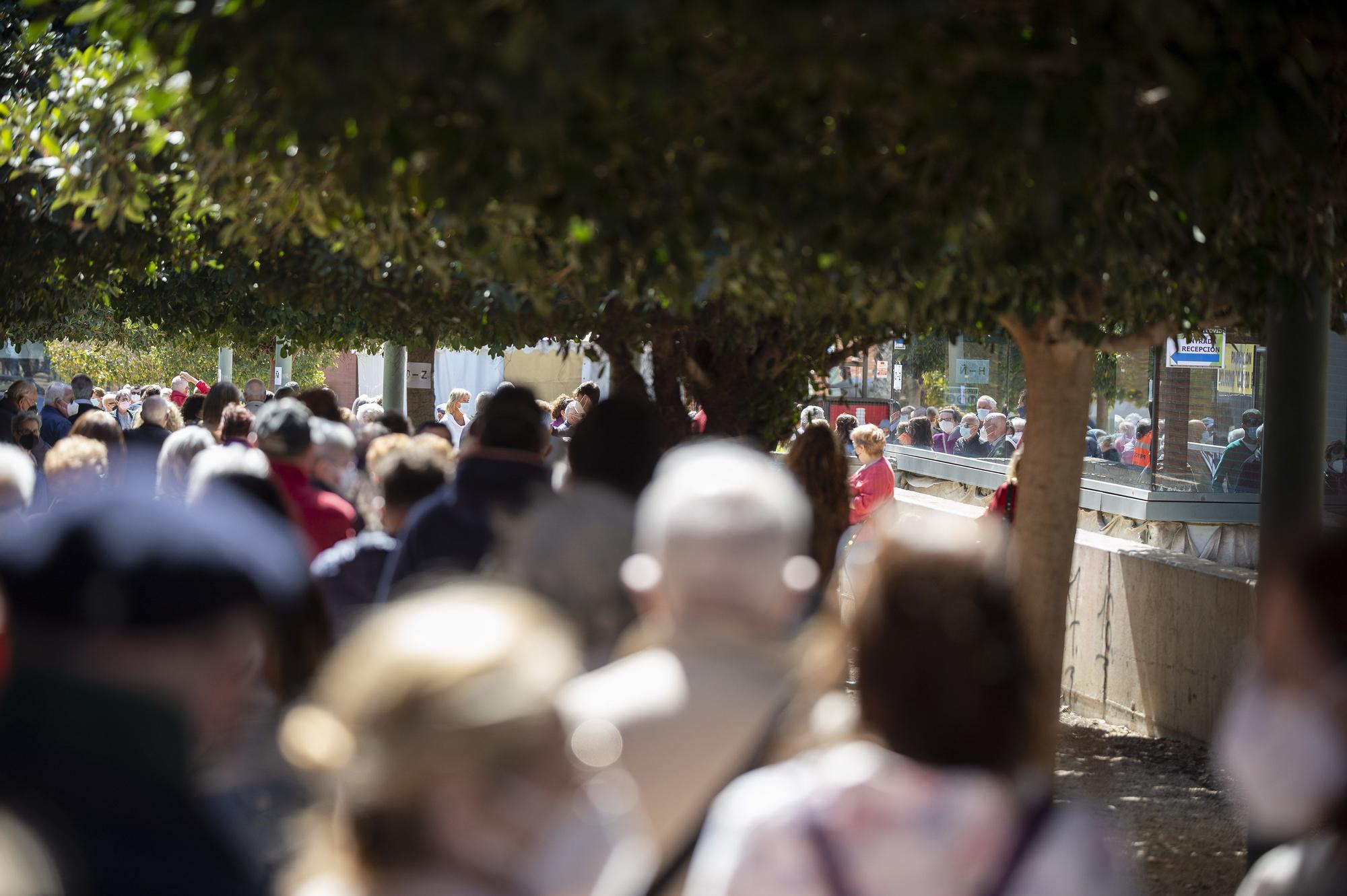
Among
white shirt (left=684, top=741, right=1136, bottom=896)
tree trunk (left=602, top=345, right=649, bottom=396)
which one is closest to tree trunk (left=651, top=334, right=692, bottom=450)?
tree trunk (left=602, top=345, right=649, bottom=396)

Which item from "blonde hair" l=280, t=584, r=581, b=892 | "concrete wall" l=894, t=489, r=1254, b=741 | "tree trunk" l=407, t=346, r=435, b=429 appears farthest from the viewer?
"tree trunk" l=407, t=346, r=435, b=429

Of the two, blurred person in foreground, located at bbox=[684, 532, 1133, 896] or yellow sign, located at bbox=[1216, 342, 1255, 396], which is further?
yellow sign, located at bbox=[1216, 342, 1255, 396]

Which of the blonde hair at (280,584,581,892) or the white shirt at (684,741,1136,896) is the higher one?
the blonde hair at (280,584,581,892)

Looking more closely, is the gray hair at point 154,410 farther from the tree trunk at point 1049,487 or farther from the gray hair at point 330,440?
the tree trunk at point 1049,487

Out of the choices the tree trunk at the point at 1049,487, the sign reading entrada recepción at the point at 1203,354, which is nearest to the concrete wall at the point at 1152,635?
the sign reading entrada recepción at the point at 1203,354

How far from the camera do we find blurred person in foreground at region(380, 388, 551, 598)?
4.47 meters

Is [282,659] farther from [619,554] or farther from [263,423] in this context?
[263,423]

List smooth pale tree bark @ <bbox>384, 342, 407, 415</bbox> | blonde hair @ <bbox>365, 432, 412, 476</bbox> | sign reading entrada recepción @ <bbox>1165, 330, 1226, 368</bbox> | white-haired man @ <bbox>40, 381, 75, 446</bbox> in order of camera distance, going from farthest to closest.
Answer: smooth pale tree bark @ <bbox>384, 342, 407, 415</bbox> < white-haired man @ <bbox>40, 381, 75, 446</bbox> < sign reading entrada recepción @ <bbox>1165, 330, 1226, 368</bbox> < blonde hair @ <bbox>365, 432, 412, 476</bbox>

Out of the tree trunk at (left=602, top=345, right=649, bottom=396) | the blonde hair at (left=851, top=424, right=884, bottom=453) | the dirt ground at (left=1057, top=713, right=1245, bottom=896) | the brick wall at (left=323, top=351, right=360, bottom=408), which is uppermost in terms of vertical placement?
the tree trunk at (left=602, top=345, right=649, bottom=396)

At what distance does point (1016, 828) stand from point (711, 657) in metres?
0.84

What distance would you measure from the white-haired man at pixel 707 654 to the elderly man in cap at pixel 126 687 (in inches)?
30.7

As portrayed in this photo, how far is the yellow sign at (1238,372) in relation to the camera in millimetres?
11180

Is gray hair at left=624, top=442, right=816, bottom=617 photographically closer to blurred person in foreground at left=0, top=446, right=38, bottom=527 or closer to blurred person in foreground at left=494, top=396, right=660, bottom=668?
blurred person in foreground at left=494, top=396, right=660, bottom=668

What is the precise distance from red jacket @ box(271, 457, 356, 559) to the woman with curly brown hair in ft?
6.87
